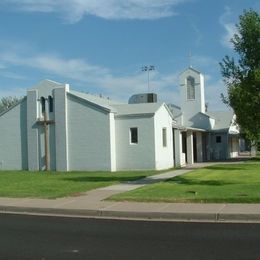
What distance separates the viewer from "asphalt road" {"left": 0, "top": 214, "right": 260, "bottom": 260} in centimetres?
913

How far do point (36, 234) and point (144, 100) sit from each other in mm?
32304

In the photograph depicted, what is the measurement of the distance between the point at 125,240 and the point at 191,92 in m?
41.1

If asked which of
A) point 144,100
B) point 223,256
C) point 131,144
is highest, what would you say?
point 144,100

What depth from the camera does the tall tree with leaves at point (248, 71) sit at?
2238 centimetres

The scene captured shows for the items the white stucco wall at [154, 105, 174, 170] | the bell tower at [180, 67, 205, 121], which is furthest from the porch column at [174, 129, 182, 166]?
the bell tower at [180, 67, 205, 121]

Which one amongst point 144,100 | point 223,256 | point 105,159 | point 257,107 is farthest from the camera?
point 144,100

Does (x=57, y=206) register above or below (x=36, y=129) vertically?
below

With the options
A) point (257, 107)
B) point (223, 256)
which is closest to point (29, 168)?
point (257, 107)

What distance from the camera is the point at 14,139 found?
37.5 m

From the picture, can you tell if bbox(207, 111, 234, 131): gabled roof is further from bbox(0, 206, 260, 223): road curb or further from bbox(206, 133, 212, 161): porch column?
bbox(0, 206, 260, 223): road curb

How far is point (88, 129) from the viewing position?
3456 centimetres

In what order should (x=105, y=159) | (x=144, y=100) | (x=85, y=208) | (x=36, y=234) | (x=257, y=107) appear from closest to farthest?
1. (x=36, y=234)
2. (x=85, y=208)
3. (x=257, y=107)
4. (x=105, y=159)
5. (x=144, y=100)

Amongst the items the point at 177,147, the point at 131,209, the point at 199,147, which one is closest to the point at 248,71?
the point at 131,209

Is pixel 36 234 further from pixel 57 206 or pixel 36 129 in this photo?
pixel 36 129
